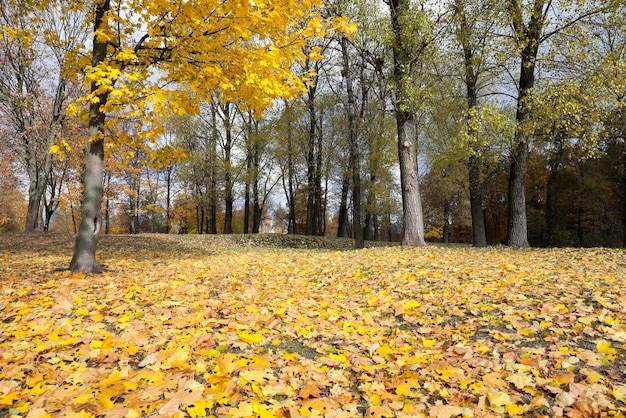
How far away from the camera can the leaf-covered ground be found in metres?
2.33

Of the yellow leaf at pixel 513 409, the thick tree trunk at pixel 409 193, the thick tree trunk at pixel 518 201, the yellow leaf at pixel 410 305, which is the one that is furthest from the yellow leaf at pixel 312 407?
the thick tree trunk at pixel 518 201

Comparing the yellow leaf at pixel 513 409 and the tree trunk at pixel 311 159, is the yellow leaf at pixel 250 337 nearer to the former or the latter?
the yellow leaf at pixel 513 409

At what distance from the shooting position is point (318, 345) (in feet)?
11.1

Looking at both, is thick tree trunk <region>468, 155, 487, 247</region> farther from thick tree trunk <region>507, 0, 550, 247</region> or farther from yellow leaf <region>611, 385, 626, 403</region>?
yellow leaf <region>611, 385, 626, 403</region>

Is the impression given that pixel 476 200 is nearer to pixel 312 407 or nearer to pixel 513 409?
pixel 513 409

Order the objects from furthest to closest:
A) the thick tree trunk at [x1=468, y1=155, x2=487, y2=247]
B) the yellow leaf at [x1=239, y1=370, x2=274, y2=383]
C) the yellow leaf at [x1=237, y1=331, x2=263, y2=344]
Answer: the thick tree trunk at [x1=468, y1=155, x2=487, y2=247], the yellow leaf at [x1=237, y1=331, x2=263, y2=344], the yellow leaf at [x1=239, y1=370, x2=274, y2=383]

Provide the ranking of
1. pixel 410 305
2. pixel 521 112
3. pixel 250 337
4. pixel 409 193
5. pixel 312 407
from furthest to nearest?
pixel 521 112 → pixel 409 193 → pixel 410 305 → pixel 250 337 → pixel 312 407

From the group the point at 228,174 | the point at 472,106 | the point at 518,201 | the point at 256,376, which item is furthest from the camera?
the point at 228,174

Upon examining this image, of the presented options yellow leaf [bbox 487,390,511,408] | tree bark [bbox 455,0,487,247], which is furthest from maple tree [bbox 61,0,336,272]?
tree bark [bbox 455,0,487,247]

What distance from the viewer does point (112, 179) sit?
2691cm

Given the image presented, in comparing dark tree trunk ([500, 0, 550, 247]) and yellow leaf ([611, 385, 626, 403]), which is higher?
dark tree trunk ([500, 0, 550, 247])

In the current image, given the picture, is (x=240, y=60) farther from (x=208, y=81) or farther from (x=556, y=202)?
(x=556, y=202)

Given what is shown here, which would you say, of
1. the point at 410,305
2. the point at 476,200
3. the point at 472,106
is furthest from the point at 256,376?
the point at 476,200

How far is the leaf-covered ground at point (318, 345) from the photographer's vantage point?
2.33 m
